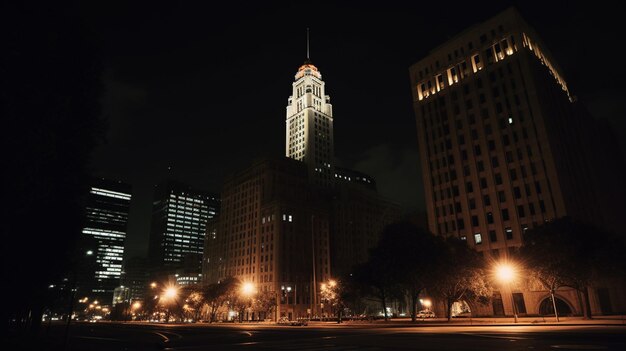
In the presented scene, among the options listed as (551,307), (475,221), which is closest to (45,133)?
(551,307)

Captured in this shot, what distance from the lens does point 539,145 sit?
277ft

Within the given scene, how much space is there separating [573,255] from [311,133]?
447 feet

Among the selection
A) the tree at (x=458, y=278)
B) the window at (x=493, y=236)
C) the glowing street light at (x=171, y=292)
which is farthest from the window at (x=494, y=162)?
the glowing street light at (x=171, y=292)

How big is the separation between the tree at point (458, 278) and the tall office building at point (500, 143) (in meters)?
16.2

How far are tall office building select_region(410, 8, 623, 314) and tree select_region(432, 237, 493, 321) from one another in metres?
16.2

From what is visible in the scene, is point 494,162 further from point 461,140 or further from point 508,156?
point 461,140

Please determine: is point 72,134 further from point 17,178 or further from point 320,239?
point 320,239

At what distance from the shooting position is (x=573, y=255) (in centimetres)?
5725

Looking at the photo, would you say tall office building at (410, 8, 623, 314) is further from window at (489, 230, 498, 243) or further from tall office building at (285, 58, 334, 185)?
tall office building at (285, 58, 334, 185)

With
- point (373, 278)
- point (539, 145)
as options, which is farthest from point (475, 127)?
point (373, 278)

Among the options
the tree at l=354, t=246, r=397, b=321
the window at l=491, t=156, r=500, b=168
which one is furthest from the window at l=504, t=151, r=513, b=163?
the tree at l=354, t=246, r=397, b=321

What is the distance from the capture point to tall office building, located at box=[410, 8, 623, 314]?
273 feet

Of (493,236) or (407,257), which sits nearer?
(407,257)

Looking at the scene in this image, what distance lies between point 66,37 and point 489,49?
99.3m
